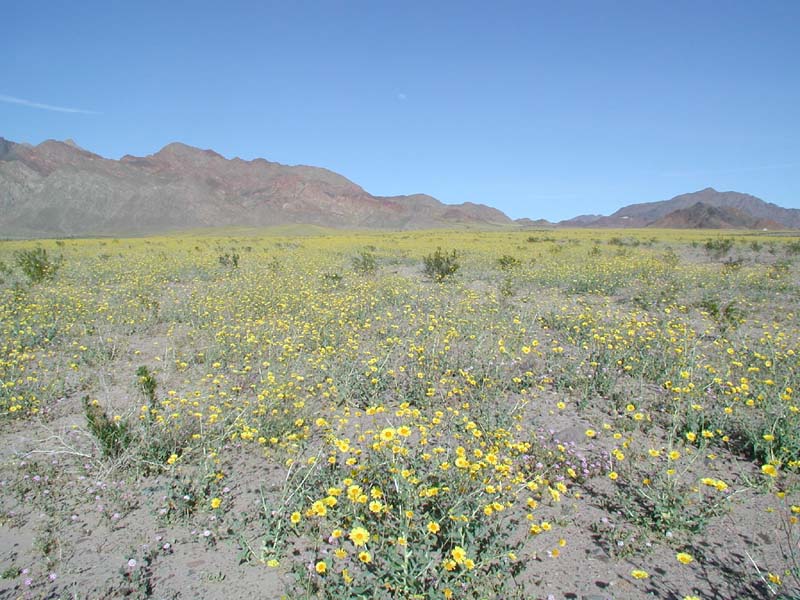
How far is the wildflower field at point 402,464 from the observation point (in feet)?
9.23

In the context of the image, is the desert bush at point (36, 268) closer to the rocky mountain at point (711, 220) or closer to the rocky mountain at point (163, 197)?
the rocky mountain at point (163, 197)

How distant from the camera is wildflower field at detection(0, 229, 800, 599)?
2.81 m

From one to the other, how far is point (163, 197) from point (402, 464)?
442ft

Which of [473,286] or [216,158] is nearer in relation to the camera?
[473,286]

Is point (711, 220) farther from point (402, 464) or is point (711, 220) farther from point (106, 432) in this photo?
point (106, 432)

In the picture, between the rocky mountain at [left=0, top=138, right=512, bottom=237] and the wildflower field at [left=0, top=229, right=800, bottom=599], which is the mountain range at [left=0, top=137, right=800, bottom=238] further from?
the wildflower field at [left=0, top=229, right=800, bottom=599]

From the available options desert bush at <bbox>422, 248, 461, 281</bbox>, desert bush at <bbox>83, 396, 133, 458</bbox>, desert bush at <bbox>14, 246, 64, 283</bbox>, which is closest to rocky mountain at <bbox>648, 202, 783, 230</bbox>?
desert bush at <bbox>422, 248, 461, 281</bbox>

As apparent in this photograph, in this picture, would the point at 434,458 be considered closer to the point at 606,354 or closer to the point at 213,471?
the point at 213,471

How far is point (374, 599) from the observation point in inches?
99.0

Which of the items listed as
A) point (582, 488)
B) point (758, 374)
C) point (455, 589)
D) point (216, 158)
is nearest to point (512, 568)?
point (455, 589)

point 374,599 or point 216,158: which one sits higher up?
point 216,158

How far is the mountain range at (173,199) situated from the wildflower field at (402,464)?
343 feet

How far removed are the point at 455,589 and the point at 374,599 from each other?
0.47 m

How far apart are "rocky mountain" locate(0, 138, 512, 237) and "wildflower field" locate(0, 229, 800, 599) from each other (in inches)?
4262
